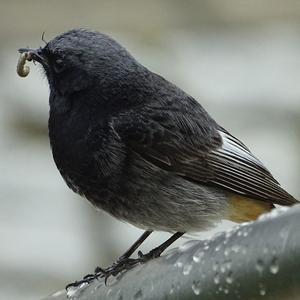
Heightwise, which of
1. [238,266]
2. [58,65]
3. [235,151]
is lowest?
[235,151]

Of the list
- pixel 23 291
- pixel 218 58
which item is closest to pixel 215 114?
pixel 218 58

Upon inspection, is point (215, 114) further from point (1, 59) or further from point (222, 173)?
point (222, 173)

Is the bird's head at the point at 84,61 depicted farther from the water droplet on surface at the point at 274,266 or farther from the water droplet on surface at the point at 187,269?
the water droplet on surface at the point at 274,266

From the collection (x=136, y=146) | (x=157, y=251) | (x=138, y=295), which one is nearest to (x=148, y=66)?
(x=136, y=146)

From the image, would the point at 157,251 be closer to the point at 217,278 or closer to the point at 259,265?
the point at 217,278

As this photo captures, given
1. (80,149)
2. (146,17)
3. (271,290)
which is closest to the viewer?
(271,290)

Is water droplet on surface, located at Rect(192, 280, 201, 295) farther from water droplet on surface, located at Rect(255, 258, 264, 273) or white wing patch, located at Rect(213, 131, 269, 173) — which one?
white wing patch, located at Rect(213, 131, 269, 173)

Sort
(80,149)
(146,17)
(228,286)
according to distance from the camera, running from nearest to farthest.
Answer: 1. (228,286)
2. (80,149)
3. (146,17)
